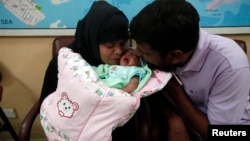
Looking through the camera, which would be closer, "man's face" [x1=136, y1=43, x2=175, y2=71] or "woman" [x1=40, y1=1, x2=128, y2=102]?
"man's face" [x1=136, y1=43, x2=175, y2=71]

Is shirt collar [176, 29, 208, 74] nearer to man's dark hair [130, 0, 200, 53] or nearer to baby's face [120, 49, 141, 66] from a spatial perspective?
man's dark hair [130, 0, 200, 53]

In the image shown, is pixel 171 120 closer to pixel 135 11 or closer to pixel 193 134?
pixel 193 134

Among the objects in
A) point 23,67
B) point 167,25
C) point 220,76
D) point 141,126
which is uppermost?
point 167,25

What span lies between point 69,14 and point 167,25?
2.99 feet

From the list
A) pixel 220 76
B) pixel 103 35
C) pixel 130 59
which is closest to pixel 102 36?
pixel 103 35

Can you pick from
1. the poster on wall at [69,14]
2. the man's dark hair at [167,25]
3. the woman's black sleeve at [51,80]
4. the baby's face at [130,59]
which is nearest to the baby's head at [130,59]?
the baby's face at [130,59]

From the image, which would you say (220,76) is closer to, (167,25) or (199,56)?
(199,56)

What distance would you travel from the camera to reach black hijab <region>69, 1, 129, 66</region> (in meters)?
1.17

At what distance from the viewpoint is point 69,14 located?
1670 mm

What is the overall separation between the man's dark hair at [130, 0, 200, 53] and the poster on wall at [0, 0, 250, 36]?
2.20 ft

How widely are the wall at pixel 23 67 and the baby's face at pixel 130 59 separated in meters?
0.78

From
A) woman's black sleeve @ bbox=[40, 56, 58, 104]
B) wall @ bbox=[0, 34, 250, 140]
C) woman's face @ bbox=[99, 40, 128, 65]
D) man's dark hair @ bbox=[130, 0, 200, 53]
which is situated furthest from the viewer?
wall @ bbox=[0, 34, 250, 140]

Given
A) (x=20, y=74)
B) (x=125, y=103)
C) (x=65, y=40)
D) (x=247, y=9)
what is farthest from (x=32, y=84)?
(x=247, y=9)

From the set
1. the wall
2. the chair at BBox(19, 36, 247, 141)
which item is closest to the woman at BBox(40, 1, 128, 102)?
the chair at BBox(19, 36, 247, 141)
